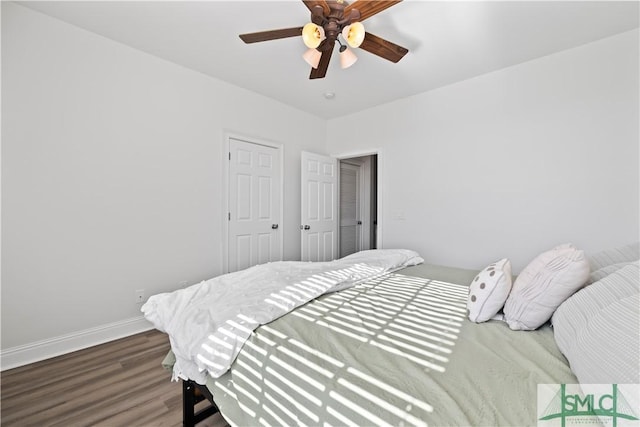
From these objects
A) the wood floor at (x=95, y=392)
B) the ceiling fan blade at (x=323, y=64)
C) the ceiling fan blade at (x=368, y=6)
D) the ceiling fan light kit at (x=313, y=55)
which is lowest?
the wood floor at (x=95, y=392)

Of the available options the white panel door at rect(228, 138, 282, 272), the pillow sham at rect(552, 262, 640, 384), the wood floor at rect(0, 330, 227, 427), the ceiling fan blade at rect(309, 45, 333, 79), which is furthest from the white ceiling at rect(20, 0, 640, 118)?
the wood floor at rect(0, 330, 227, 427)

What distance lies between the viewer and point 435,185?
11.2 feet

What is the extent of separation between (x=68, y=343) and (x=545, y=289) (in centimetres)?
330

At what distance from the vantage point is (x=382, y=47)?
2.07 m

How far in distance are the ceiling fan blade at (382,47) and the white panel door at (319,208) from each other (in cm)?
197

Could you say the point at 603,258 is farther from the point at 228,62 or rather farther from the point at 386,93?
the point at 228,62

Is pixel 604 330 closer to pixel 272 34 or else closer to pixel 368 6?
pixel 368 6

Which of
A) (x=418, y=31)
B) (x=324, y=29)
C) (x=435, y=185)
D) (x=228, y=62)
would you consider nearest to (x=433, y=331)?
(x=324, y=29)

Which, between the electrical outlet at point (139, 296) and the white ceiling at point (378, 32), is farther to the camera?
the electrical outlet at point (139, 296)

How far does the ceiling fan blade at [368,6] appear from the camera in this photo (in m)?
1.66

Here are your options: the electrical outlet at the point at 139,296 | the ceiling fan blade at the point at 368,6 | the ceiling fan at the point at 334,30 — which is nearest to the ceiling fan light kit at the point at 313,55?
the ceiling fan at the point at 334,30

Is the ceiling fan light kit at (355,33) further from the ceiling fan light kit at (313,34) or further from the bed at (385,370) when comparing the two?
the bed at (385,370)

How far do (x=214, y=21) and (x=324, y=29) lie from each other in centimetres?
99

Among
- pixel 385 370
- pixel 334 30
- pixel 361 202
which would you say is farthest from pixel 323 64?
pixel 361 202
